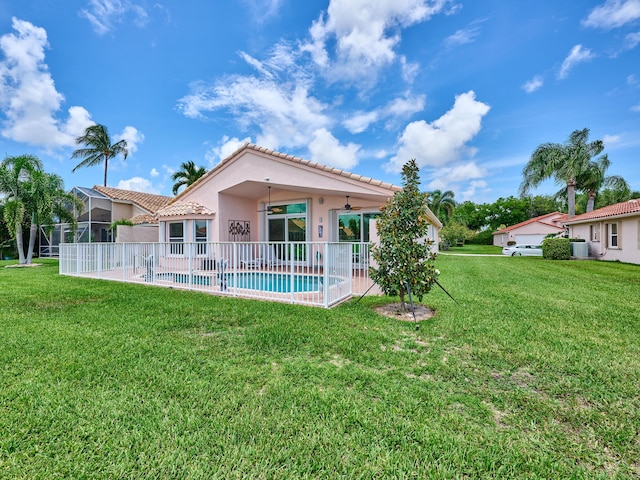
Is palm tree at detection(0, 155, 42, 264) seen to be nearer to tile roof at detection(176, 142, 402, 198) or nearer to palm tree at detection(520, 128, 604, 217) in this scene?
tile roof at detection(176, 142, 402, 198)

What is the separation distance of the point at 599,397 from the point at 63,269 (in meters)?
19.0

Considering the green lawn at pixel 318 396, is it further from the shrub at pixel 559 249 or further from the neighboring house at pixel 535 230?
the neighboring house at pixel 535 230

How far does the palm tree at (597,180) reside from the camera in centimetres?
2873

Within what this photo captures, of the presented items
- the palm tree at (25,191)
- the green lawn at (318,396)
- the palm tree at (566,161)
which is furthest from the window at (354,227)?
the palm tree at (566,161)

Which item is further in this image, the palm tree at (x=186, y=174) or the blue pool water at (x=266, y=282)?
the palm tree at (x=186, y=174)

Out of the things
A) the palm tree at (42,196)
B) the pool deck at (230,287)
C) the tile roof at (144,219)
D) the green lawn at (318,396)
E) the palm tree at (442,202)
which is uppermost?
the palm tree at (442,202)

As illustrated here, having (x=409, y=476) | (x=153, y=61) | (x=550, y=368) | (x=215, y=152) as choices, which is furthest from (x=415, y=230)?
(x=215, y=152)

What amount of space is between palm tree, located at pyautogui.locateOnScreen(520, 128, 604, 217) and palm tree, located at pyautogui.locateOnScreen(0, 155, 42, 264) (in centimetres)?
4206

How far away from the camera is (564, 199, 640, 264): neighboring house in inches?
714

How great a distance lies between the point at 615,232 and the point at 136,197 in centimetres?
3808

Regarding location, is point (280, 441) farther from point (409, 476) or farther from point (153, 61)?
point (153, 61)

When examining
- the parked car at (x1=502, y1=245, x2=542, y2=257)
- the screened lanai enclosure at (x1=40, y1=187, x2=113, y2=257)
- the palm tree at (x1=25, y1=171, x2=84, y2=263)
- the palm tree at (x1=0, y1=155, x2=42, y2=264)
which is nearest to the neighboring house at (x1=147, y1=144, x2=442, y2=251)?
the palm tree at (x1=25, y1=171, x2=84, y2=263)

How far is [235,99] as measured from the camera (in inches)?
765

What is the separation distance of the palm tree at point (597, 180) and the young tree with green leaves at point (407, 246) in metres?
32.2
